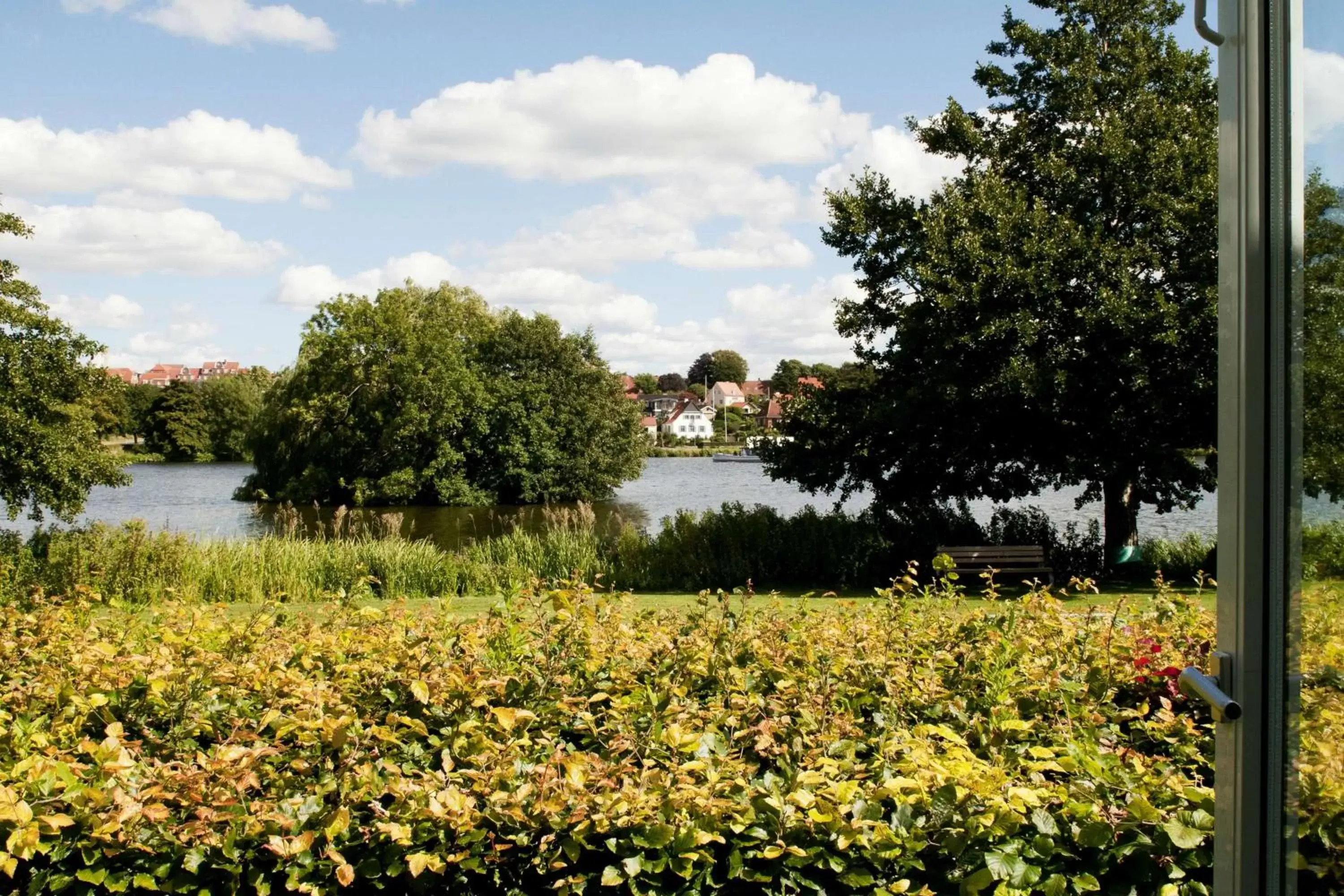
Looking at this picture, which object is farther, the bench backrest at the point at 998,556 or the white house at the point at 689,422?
the white house at the point at 689,422

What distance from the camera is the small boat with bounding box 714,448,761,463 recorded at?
76.4 m

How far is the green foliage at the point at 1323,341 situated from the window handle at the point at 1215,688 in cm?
30

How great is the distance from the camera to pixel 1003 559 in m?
13.0

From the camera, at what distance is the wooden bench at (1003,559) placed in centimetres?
1297

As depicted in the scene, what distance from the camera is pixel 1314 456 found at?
4.93 feet

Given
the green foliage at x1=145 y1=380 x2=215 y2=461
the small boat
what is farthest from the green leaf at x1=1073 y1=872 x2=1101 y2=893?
the green foliage at x1=145 y1=380 x2=215 y2=461

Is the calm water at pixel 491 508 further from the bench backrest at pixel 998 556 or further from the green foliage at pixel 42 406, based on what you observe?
the bench backrest at pixel 998 556

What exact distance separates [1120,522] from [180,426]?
66.2 metres

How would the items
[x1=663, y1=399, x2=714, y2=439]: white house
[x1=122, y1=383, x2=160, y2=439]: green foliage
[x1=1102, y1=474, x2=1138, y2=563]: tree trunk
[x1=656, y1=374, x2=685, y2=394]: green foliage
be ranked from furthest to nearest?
1. [x1=656, y1=374, x2=685, y2=394]: green foliage
2. [x1=663, y1=399, x2=714, y2=439]: white house
3. [x1=122, y1=383, x2=160, y2=439]: green foliage
4. [x1=1102, y1=474, x2=1138, y2=563]: tree trunk

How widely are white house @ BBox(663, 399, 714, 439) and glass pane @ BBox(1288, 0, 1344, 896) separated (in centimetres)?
11217

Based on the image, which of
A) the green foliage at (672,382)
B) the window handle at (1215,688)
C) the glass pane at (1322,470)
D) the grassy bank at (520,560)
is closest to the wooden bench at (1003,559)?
the grassy bank at (520,560)

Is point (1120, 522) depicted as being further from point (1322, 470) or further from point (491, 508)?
point (491, 508)

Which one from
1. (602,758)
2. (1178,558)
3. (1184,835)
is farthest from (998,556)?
(1184,835)

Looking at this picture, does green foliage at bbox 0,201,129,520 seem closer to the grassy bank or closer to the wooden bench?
the grassy bank
